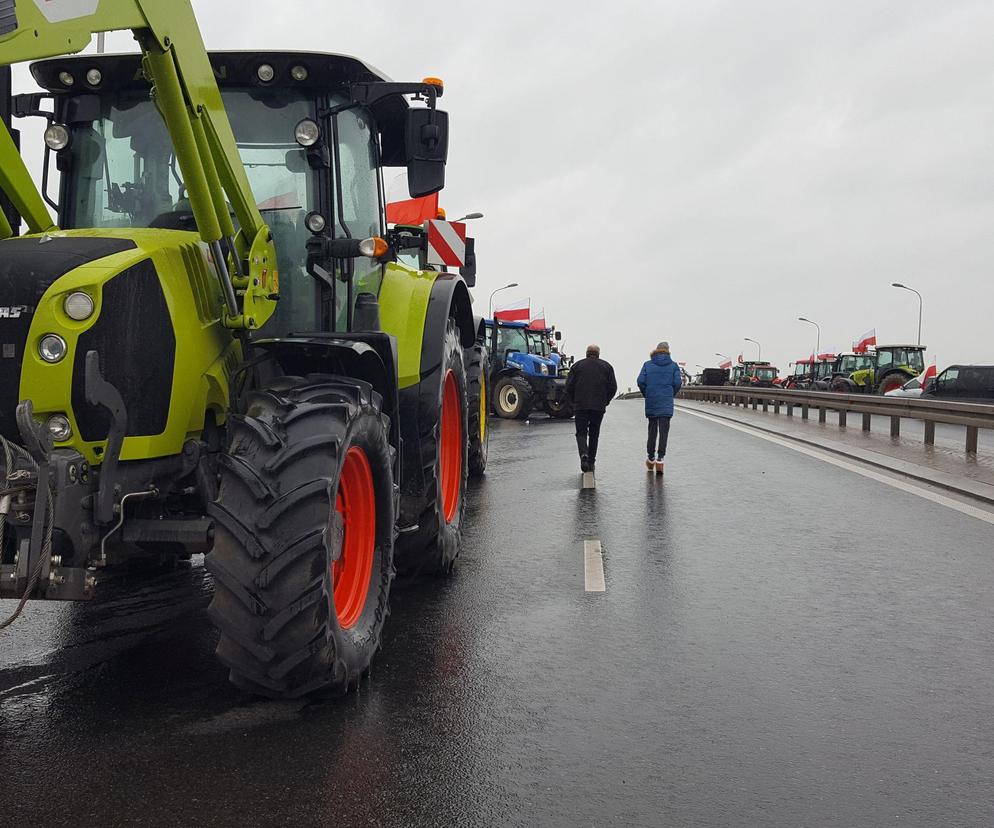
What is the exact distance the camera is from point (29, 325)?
3902mm

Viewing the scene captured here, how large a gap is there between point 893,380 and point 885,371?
2.16 m

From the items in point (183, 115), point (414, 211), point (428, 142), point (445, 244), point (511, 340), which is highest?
point (414, 211)

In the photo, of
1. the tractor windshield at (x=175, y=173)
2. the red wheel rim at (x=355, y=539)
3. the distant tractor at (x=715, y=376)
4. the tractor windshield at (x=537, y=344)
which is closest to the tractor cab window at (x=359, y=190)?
the tractor windshield at (x=175, y=173)

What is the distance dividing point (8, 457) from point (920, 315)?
206ft

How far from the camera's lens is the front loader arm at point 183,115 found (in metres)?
3.49

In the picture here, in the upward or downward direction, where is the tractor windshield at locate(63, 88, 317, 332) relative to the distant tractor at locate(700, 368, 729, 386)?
upward

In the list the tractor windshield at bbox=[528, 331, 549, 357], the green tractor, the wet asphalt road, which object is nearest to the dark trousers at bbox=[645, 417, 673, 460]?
the wet asphalt road

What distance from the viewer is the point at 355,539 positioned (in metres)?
5.03

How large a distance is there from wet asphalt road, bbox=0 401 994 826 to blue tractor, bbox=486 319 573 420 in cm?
1902

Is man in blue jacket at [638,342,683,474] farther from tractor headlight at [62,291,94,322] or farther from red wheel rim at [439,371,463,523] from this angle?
tractor headlight at [62,291,94,322]

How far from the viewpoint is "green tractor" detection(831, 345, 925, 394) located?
46.9 metres

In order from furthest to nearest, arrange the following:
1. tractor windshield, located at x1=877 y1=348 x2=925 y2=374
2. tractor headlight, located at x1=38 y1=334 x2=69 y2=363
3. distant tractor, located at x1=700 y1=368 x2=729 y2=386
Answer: distant tractor, located at x1=700 y1=368 x2=729 y2=386 → tractor windshield, located at x1=877 y1=348 x2=925 y2=374 → tractor headlight, located at x1=38 y1=334 x2=69 y2=363

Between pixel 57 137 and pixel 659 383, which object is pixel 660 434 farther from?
pixel 57 137

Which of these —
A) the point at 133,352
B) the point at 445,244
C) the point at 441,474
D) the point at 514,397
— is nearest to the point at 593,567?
the point at 441,474
